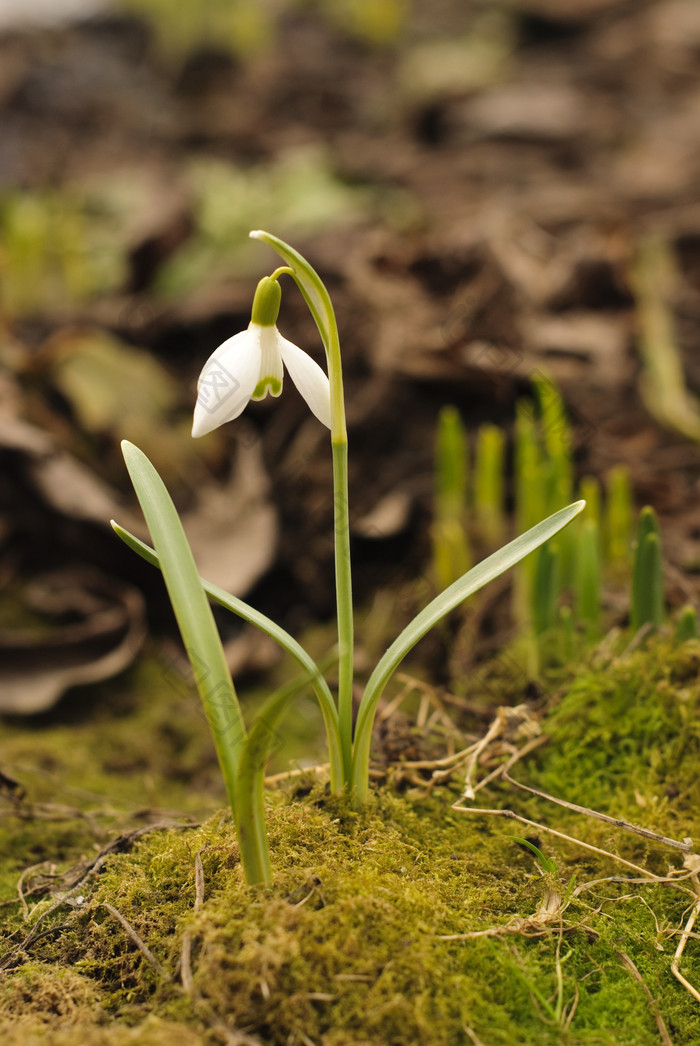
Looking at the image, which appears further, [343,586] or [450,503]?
[450,503]

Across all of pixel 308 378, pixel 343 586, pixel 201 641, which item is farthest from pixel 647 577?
pixel 201 641

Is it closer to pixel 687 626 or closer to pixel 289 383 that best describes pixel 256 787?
pixel 687 626

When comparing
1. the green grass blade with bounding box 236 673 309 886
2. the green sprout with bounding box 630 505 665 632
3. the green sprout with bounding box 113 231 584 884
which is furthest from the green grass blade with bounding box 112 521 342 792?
the green sprout with bounding box 630 505 665 632

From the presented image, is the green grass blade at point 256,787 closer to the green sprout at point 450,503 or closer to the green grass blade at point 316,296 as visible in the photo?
the green grass blade at point 316,296

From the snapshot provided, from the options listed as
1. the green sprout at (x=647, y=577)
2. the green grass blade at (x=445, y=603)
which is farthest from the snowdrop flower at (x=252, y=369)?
the green sprout at (x=647, y=577)

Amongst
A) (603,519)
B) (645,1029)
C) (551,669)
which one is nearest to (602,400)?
(603,519)

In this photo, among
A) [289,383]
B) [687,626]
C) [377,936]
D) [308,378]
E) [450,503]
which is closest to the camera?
[377,936]

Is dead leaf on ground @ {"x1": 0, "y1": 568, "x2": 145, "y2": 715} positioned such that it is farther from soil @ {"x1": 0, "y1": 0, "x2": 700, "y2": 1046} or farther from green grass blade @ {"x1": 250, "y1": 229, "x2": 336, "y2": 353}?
green grass blade @ {"x1": 250, "y1": 229, "x2": 336, "y2": 353}
